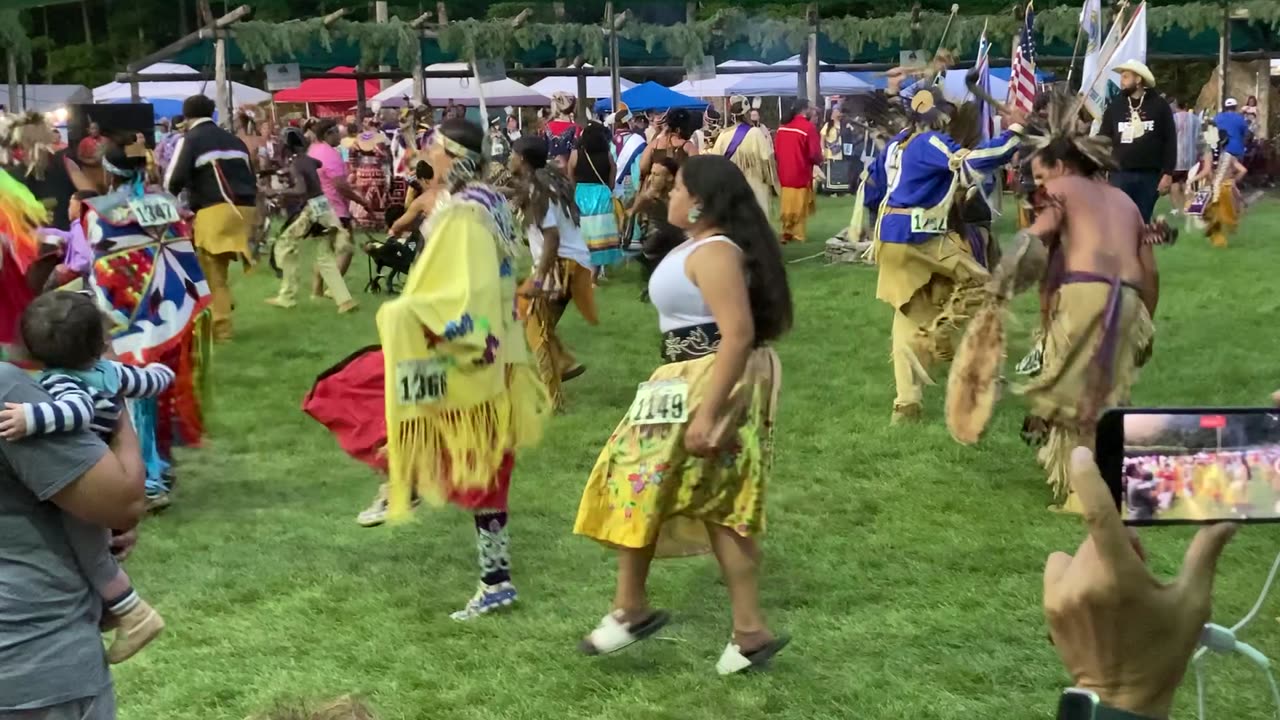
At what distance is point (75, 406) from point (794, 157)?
14291 mm

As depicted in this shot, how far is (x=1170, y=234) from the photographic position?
653 centimetres

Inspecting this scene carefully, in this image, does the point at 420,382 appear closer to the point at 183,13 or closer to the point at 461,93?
the point at 183,13

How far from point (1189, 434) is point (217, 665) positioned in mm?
3417

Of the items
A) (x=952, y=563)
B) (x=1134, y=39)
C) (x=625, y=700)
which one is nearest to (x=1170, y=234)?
(x=1134, y=39)

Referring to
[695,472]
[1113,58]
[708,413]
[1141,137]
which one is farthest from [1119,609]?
[1141,137]

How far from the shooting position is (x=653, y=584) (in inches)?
200

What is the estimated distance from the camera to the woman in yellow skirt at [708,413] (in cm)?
398

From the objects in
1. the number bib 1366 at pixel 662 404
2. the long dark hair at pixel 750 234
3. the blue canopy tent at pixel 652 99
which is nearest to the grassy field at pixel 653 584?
the number bib 1366 at pixel 662 404

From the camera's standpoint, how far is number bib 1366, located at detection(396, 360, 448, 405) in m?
4.45

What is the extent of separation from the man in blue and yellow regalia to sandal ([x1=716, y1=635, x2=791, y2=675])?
322cm

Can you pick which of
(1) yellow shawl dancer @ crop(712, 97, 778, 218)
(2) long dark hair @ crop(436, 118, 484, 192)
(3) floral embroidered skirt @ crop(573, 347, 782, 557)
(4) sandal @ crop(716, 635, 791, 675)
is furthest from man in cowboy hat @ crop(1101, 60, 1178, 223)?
(4) sandal @ crop(716, 635, 791, 675)

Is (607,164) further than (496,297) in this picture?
Yes

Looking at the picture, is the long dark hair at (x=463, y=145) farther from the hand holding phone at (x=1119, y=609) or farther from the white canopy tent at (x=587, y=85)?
the white canopy tent at (x=587, y=85)

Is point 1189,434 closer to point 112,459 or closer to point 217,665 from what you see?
point 112,459
